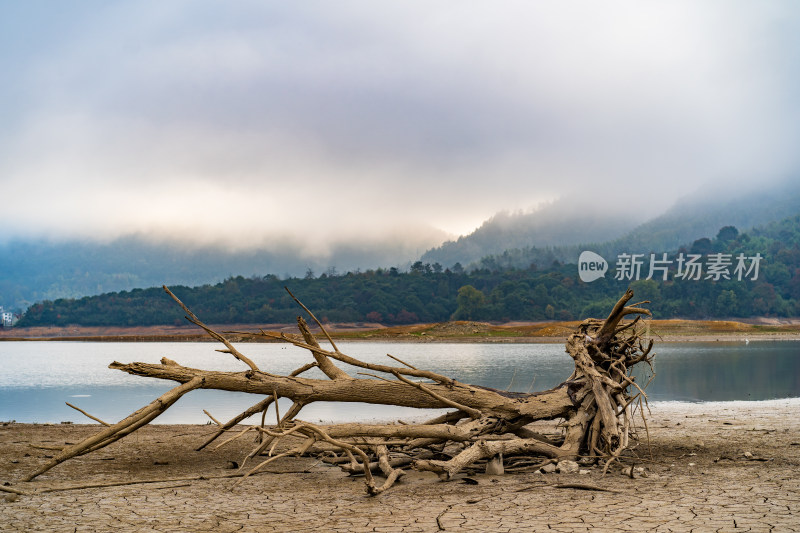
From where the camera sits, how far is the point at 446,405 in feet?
26.7

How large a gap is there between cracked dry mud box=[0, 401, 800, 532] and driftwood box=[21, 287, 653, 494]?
1.14 ft

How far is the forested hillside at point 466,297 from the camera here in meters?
110

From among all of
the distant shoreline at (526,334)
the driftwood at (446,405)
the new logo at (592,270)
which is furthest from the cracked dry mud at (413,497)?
the new logo at (592,270)

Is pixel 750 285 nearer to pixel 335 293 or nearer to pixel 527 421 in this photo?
pixel 335 293

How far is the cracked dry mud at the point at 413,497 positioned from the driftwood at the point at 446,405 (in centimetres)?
35

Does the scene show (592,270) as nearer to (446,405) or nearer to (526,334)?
(526,334)

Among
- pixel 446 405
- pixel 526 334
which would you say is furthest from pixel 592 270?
pixel 446 405

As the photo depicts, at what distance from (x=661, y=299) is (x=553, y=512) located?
112057mm

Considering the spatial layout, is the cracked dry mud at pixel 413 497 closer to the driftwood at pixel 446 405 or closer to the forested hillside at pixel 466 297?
the driftwood at pixel 446 405

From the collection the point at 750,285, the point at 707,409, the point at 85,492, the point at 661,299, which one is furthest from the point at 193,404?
the point at 750,285

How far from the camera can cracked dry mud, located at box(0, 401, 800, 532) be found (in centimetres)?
539

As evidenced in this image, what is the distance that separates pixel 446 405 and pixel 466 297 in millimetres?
108158

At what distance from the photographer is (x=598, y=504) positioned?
5.89 metres

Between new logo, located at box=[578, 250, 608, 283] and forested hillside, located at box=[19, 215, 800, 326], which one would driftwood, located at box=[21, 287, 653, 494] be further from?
new logo, located at box=[578, 250, 608, 283]
